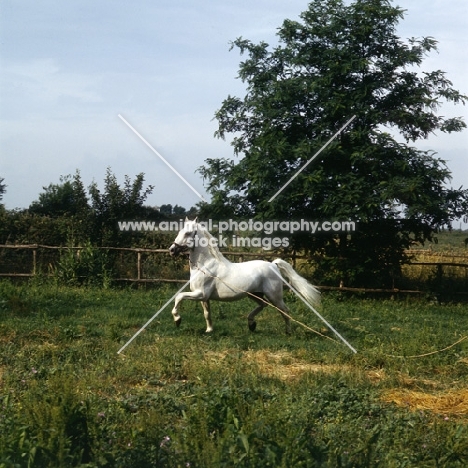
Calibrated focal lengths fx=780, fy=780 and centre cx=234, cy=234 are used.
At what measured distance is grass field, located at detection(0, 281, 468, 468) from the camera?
5.39 m

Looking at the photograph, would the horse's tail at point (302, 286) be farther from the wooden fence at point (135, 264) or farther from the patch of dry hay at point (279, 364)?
the wooden fence at point (135, 264)

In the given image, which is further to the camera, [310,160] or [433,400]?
[310,160]

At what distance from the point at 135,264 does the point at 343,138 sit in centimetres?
628

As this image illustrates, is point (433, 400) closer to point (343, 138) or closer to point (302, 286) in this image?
point (302, 286)

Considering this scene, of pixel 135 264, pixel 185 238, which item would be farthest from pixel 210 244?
pixel 135 264

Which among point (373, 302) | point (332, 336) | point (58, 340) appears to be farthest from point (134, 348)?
point (373, 302)

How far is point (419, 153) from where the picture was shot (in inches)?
773

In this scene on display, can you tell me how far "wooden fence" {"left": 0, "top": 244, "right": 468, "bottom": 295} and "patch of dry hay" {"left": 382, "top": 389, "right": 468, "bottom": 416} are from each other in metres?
10.8

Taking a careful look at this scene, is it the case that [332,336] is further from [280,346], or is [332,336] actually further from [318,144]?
[318,144]

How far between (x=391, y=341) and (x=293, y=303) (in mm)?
5387

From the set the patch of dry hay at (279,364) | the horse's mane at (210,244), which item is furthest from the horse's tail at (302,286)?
the patch of dry hay at (279,364)

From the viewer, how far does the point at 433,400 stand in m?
8.31

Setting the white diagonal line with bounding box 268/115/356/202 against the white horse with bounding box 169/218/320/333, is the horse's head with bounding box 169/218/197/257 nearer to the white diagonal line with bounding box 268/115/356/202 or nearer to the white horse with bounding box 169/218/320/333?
the white horse with bounding box 169/218/320/333

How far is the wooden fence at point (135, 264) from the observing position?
19.8 m
